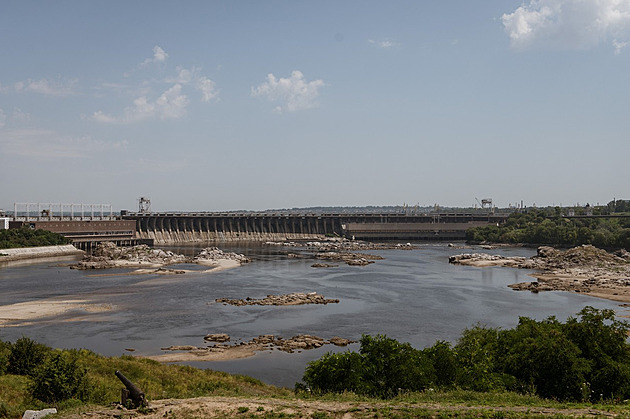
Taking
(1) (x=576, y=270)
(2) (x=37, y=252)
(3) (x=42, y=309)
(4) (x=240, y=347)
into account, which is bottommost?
(1) (x=576, y=270)

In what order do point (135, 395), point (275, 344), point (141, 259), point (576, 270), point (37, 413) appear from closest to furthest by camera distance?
1. point (37, 413)
2. point (135, 395)
3. point (275, 344)
4. point (576, 270)
5. point (141, 259)

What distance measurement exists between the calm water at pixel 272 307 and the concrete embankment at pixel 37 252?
10.4 m

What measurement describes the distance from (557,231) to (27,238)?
11370cm

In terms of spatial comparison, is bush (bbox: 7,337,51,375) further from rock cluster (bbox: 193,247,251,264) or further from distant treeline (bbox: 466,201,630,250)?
distant treeline (bbox: 466,201,630,250)

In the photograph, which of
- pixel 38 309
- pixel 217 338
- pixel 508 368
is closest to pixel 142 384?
pixel 217 338

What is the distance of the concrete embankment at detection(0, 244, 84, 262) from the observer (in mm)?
98312

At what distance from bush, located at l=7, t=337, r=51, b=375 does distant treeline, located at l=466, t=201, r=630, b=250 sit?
366 feet

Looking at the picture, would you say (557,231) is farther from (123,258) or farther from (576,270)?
(123,258)

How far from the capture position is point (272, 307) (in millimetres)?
56562

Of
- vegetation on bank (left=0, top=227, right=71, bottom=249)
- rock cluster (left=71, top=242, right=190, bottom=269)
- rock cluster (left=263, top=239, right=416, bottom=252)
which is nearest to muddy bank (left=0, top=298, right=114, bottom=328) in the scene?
rock cluster (left=71, top=242, right=190, bottom=269)

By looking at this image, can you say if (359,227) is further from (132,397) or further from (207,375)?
(132,397)

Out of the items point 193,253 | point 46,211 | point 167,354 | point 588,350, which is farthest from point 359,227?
point 588,350

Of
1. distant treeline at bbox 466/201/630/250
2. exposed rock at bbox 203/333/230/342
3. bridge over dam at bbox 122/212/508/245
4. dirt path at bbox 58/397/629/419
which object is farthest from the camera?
bridge over dam at bbox 122/212/508/245

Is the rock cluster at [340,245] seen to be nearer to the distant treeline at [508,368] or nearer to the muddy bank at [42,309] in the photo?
the muddy bank at [42,309]
